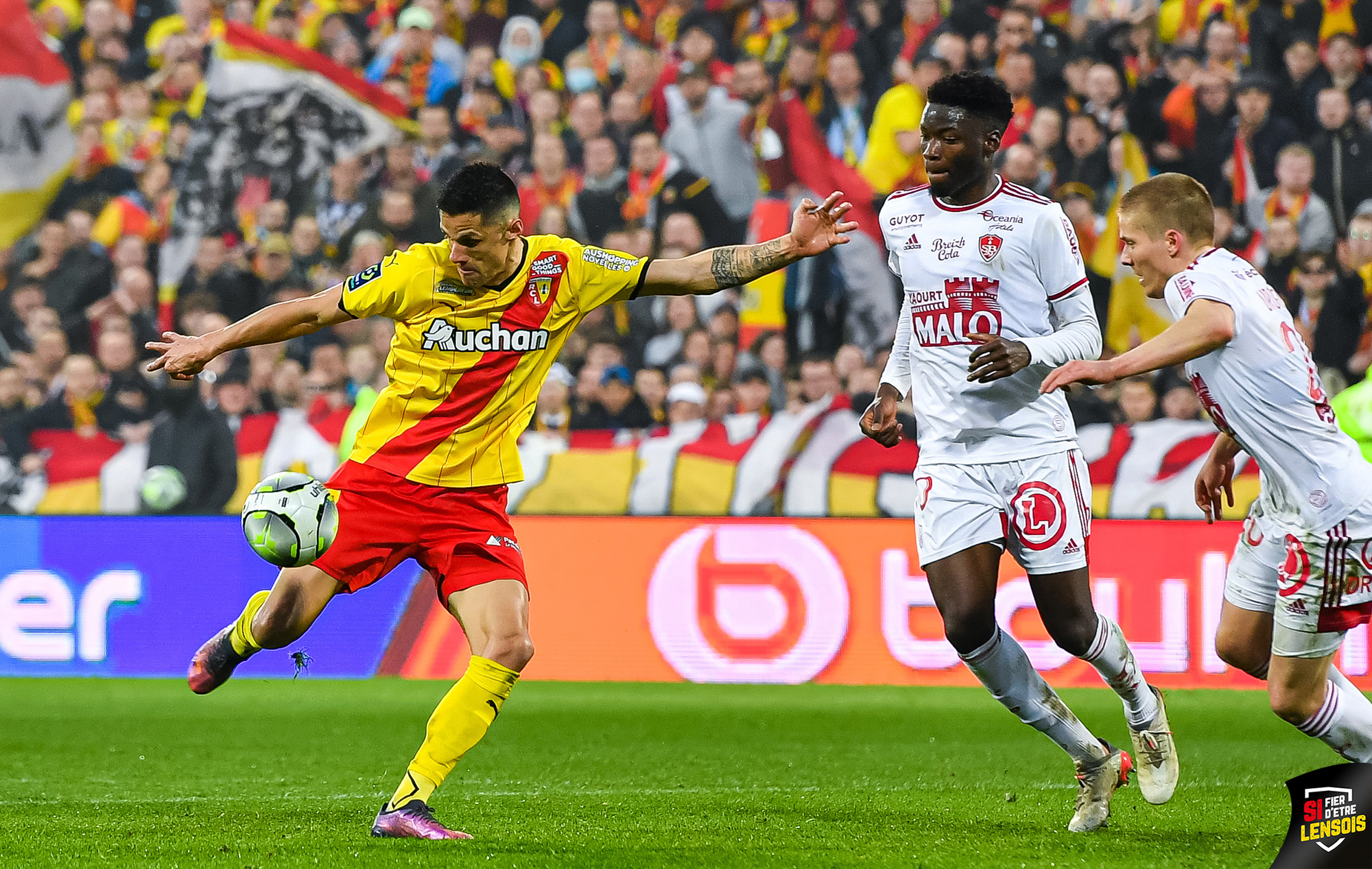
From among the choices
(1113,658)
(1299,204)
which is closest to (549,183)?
(1299,204)

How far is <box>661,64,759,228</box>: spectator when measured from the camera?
12.4 m

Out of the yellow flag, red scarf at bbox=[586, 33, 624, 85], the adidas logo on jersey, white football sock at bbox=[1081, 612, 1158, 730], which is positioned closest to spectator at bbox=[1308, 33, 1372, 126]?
the yellow flag

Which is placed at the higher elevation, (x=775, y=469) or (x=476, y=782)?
(x=775, y=469)

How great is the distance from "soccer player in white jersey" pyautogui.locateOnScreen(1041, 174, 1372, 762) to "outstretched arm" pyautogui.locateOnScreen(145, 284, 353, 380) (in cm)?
251

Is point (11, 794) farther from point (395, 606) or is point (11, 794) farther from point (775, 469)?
point (775, 469)

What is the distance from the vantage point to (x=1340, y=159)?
37.6 feet

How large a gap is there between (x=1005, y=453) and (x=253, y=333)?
2656 mm

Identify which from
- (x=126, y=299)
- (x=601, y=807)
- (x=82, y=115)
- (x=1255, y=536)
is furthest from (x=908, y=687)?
(x=82, y=115)

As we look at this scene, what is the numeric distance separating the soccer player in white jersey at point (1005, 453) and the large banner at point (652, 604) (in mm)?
4194

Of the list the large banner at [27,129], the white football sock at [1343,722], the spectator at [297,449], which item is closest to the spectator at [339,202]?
the spectator at [297,449]

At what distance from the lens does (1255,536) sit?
489cm

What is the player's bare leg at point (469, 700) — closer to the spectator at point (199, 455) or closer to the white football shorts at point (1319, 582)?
the white football shorts at point (1319, 582)

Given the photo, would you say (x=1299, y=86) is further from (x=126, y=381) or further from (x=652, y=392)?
(x=126, y=381)

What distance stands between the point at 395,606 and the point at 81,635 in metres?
2.13
